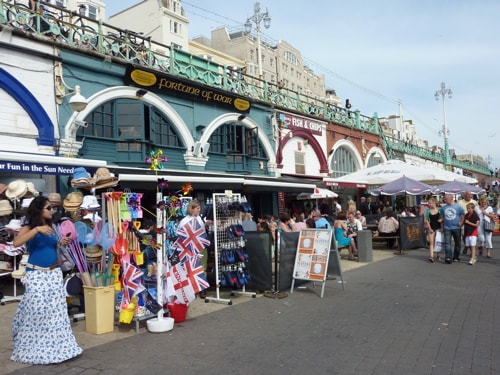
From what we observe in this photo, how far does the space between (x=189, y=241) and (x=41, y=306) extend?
2.50 metres

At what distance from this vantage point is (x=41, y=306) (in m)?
4.75

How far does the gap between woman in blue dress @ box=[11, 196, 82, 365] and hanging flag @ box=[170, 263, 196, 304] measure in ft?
5.97

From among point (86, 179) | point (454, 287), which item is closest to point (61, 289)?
point (86, 179)

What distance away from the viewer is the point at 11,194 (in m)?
8.55

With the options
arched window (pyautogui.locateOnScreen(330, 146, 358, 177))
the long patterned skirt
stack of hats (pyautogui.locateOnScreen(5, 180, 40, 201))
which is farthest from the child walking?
arched window (pyautogui.locateOnScreen(330, 146, 358, 177))

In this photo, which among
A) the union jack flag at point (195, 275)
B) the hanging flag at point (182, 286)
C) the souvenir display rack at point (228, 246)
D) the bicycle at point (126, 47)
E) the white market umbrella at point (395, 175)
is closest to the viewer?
the hanging flag at point (182, 286)

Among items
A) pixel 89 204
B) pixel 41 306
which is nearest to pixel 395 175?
pixel 89 204

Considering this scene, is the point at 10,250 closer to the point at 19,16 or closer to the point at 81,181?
the point at 81,181

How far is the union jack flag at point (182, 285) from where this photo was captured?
652 centimetres

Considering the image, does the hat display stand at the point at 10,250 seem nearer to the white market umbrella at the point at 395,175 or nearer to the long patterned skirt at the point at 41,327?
the long patterned skirt at the point at 41,327

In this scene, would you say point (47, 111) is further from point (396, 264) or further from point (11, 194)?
point (396, 264)

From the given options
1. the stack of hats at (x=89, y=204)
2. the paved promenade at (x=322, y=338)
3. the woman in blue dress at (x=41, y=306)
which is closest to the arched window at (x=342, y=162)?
the paved promenade at (x=322, y=338)

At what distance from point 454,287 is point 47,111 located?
10169mm

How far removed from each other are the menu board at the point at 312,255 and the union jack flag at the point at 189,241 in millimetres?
2183
